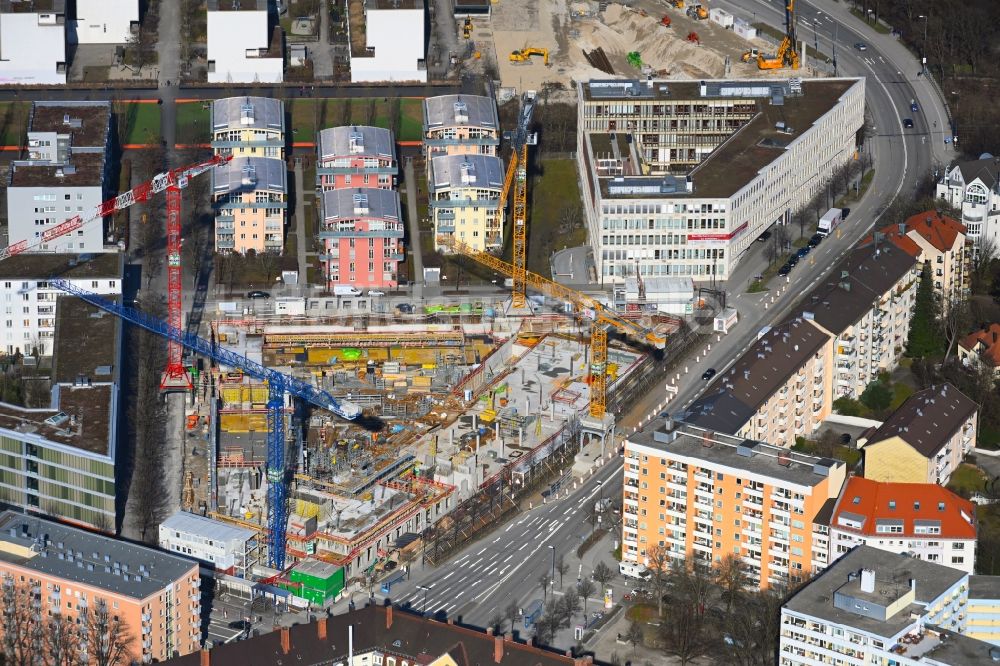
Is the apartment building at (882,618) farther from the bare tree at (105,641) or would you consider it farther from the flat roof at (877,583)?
the bare tree at (105,641)

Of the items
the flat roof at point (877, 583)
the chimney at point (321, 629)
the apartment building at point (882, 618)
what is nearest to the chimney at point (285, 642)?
the chimney at point (321, 629)

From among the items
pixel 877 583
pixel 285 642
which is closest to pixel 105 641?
pixel 285 642

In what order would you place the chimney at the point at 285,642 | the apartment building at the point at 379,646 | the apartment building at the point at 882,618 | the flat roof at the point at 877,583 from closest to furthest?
the apartment building at the point at 882,618, the flat roof at the point at 877,583, the apartment building at the point at 379,646, the chimney at the point at 285,642

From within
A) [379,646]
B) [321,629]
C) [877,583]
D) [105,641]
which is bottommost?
[105,641]

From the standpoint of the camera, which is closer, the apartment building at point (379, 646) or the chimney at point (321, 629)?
the apartment building at point (379, 646)

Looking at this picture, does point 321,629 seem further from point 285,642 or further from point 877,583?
point 877,583
